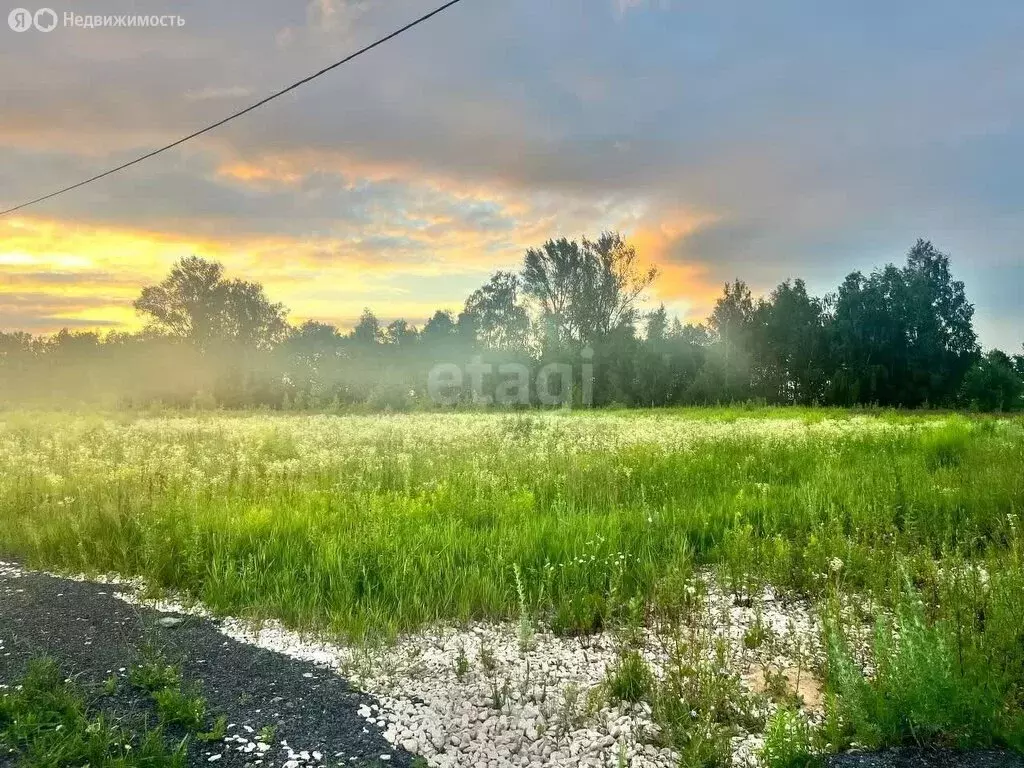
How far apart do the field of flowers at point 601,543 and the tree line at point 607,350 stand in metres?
32.0

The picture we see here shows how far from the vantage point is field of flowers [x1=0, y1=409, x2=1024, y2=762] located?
13.5 feet

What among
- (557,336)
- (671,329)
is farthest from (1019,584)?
(671,329)

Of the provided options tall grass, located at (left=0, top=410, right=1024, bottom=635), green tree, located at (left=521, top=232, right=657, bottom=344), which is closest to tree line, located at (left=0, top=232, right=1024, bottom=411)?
green tree, located at (left=521, top=232, right=657, bottom=344)

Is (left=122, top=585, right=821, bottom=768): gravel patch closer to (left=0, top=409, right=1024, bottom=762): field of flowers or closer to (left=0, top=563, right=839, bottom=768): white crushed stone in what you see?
(left=0, top=563, right=839, bottom=768): white crushed stone

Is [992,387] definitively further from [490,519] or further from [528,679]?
[528,679]

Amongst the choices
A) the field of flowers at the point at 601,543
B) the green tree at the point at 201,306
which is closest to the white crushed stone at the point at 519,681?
the field of flowers at the point at 601,543

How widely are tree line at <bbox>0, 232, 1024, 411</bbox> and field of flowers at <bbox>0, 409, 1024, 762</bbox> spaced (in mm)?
31977

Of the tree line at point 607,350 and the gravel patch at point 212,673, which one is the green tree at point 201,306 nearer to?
the tree line at point 607,350

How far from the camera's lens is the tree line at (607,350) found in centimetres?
4540

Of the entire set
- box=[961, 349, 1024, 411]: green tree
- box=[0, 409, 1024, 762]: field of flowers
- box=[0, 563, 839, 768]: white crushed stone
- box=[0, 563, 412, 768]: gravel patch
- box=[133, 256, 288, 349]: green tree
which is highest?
box=[133, 256, 288, 349]: green tree

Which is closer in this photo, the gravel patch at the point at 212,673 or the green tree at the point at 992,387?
the gravel patch at the point at 212,673

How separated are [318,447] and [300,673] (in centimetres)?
931

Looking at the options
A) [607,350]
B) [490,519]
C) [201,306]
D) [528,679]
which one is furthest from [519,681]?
[201,306]

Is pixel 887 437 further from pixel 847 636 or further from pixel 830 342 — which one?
pixel 830 342
